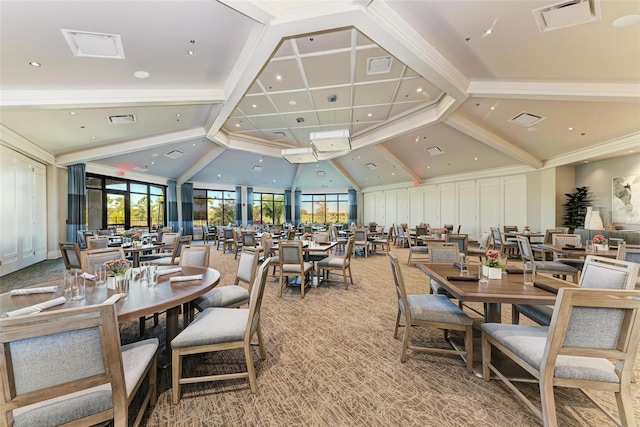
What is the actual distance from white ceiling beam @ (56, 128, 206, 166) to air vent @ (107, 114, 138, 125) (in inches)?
69.0

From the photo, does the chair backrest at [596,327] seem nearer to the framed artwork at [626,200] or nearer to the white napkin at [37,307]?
the white napkin at [37,307]

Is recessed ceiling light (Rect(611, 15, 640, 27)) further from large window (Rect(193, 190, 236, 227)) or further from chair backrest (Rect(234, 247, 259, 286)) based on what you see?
large window (Rect(193, 190, 236, 227))

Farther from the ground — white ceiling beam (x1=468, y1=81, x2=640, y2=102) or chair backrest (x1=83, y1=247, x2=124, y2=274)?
white ceiling beam (x1=468, y1=81, x2=640, y2=102)

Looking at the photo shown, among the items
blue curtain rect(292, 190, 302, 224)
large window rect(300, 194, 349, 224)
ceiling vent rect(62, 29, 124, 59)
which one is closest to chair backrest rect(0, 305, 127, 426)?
ceiling vent rect(62, 29, 124, 59)

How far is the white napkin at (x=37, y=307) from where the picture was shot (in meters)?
1.61

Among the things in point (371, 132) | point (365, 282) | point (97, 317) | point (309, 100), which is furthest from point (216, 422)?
point (371, 132)

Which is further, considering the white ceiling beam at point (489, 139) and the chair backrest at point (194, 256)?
the white ceiling beam at point (489, 139)

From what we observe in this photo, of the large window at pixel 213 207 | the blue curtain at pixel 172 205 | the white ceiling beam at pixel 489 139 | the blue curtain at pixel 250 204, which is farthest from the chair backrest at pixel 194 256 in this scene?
the blue curtain at pixel 250 204

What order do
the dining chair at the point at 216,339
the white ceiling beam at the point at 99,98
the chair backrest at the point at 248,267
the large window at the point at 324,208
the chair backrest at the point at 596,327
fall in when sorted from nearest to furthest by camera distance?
the chair backrest at the point at 596,327 → the dining chair at the point at 216,339 → the chair backrest at the point at 248,267 → the white ceiling beam at the point at 99,98 → the large window at the point at 324,208

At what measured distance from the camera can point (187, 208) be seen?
45.8ft

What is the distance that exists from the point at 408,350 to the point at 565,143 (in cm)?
874

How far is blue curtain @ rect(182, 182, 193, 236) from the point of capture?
13930 mm

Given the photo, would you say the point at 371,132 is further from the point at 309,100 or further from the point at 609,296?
the point at 609,296

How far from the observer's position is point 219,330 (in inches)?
80.7
